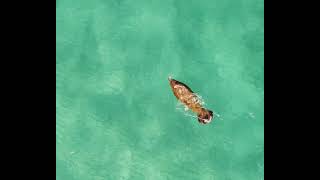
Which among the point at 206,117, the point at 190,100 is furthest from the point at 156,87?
the point at 206,117

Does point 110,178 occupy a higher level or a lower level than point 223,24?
lower

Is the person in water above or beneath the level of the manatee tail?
above

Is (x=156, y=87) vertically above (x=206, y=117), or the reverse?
(x=156, y=87)

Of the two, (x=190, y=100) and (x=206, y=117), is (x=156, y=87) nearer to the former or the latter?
(x=190, y=100)
